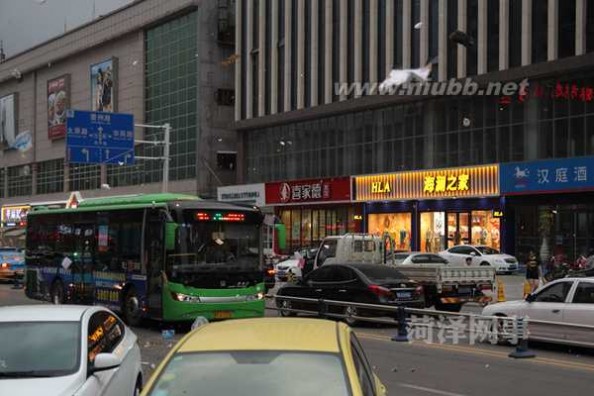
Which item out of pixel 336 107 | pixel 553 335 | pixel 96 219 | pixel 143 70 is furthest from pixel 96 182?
pixel 553 335

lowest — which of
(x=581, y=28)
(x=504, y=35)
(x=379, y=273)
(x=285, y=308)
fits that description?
(x=285, y=308)

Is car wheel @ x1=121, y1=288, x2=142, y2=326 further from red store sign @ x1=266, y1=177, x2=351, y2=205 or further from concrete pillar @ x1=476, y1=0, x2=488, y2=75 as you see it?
red store sign @ x1=266, y1=177, x2=351, y2=205

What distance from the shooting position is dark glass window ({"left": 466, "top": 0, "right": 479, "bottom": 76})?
4219 centimetres

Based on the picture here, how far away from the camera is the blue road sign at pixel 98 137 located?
35.5 metres

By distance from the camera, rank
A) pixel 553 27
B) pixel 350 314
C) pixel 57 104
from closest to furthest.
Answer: pixel 350 314, pixel 553 27, pixel 57 104

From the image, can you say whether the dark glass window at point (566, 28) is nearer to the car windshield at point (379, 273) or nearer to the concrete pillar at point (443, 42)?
the concrete pillar at point (443, 42)

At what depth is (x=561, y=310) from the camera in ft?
45.5

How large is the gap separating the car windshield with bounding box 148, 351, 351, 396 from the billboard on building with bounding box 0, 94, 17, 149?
288ft

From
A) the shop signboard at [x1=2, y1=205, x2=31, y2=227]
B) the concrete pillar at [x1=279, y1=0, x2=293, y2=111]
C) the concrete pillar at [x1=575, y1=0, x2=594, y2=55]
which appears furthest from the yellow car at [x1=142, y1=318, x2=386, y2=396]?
the shop signboard at [x1=2, y1=205, x2=31, y2=227]

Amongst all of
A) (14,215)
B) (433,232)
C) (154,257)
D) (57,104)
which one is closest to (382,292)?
(154,257)

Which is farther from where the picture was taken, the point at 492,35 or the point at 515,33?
the point at 492,35

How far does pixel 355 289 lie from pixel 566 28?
25.7m

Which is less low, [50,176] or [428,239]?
[50,176]

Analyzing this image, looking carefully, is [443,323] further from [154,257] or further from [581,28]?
[581,28]
